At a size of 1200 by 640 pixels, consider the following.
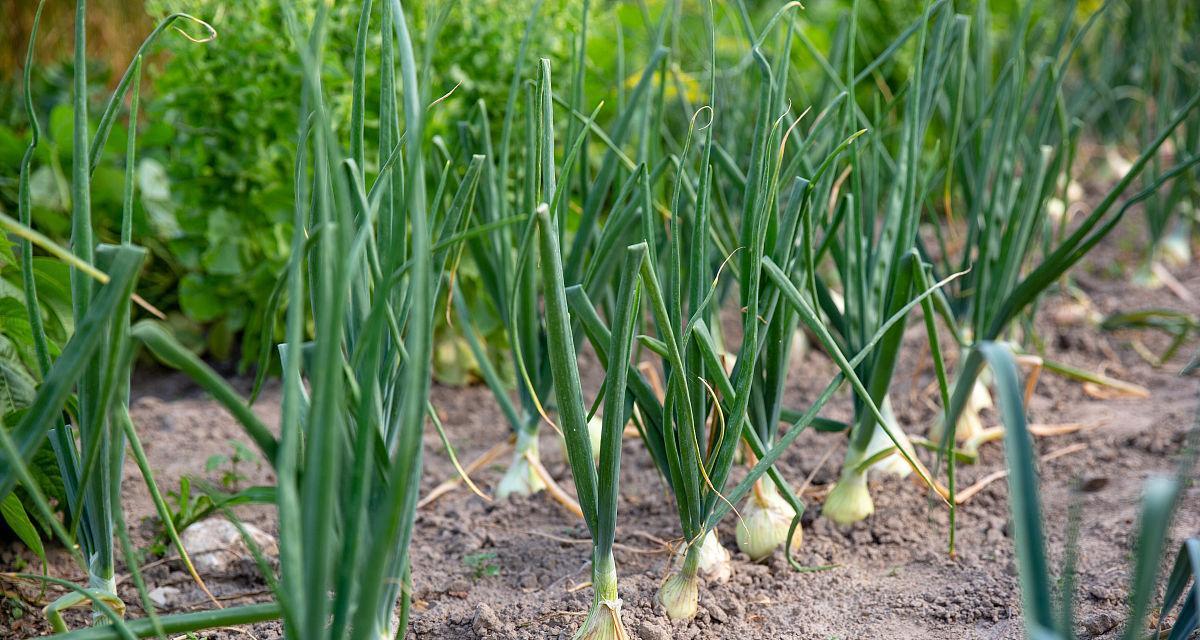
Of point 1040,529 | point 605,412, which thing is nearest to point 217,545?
point 605,412

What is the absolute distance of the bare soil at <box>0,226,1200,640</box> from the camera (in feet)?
3.97

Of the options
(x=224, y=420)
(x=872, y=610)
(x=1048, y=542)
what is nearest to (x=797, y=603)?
(x=872, y=610)

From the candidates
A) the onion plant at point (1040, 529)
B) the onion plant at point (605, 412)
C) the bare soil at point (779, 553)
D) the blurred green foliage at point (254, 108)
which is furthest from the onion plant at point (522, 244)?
the onion plant at point (1040, 529)

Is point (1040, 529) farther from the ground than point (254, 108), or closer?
closer

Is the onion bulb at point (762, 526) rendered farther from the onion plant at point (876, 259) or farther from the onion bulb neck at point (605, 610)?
the onion bulb neck at point (605, 610)

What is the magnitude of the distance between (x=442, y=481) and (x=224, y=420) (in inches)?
21.5

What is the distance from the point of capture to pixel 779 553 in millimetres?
1380

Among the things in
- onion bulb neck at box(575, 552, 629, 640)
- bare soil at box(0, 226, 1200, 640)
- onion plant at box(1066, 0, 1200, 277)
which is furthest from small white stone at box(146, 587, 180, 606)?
onion plant at box(1066, 0, 1200, 277)

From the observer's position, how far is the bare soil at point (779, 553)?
121cm

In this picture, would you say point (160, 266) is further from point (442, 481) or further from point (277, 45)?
point (442, 481)

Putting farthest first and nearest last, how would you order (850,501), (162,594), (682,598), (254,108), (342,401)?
1. (254,108)
2. (850,501)
3. (162,594)
4. (682,598)
5. (342,401)

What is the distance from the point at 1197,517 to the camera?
1430 millimetres

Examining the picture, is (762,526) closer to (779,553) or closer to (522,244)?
(779,553)

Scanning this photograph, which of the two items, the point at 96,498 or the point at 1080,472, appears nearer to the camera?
the point at 96,498
